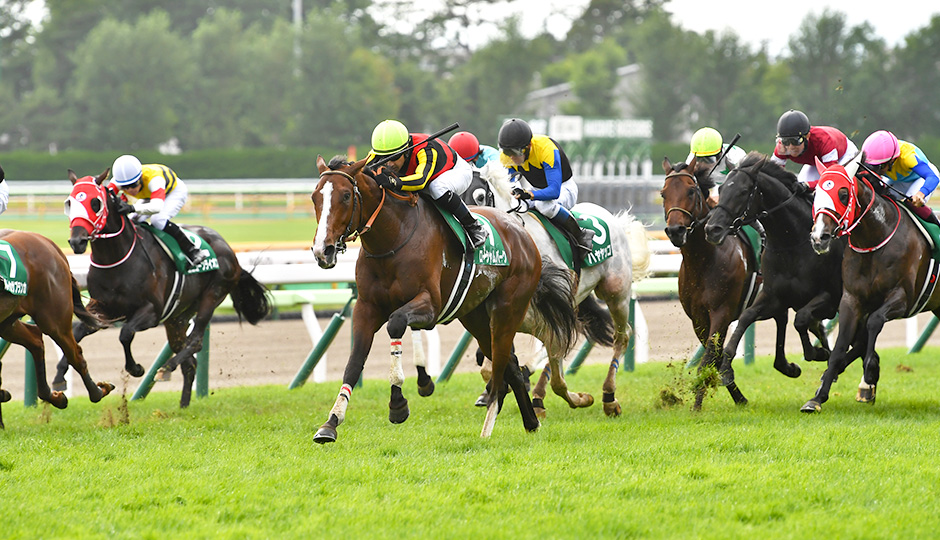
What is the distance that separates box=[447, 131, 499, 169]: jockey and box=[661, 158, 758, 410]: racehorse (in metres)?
1.32

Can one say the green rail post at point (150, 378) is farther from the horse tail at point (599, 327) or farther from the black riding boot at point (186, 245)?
the horse tail at point (599, 327)

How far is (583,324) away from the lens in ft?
25.1

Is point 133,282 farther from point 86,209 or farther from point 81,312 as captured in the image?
point 86,209

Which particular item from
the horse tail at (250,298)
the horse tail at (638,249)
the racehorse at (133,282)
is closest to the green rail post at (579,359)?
the horse tail at (638,249)

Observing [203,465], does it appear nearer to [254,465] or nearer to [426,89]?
[254,465]

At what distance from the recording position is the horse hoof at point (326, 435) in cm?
529

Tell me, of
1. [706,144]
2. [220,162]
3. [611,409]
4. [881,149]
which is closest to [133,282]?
[611,409]

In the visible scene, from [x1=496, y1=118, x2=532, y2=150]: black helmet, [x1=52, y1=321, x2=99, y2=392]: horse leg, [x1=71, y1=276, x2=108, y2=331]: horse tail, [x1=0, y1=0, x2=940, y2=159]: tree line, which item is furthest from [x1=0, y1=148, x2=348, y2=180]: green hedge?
[x1=496, y1=118, x2=532, y2=150]: black helmet

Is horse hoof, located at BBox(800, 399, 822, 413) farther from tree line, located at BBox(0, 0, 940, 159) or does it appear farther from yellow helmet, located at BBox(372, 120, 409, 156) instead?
tree line, located at BBox(0, 0, 940, 159)

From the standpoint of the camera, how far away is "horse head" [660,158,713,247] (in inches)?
266

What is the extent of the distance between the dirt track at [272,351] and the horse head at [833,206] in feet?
8.43

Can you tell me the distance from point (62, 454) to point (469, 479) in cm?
206

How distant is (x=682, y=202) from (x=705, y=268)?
1.74 ft

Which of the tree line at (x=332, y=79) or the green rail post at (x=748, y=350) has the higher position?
the tree line at (x=332, y=79)
